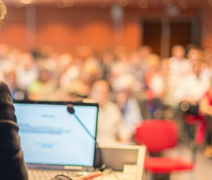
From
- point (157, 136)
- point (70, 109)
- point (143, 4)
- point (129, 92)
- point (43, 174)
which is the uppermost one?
point (143, 4)

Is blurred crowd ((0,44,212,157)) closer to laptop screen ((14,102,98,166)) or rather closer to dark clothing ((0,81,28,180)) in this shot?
laptop screen ((14,102,98,166))

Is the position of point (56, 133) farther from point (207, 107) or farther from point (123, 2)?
point (123, 2)

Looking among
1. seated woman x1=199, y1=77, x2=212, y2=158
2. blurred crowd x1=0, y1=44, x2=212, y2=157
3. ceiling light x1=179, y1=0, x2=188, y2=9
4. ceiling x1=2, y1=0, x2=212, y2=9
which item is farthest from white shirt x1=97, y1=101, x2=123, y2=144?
ceiling light x1=179, y1=0, x2=188, y2=9

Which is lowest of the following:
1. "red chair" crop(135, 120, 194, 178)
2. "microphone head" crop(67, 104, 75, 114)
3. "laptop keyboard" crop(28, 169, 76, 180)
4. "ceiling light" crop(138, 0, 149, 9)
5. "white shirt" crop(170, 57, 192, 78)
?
"red chair" crop(135, 120, 194, 178)

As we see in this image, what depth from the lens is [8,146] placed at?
1317 mm

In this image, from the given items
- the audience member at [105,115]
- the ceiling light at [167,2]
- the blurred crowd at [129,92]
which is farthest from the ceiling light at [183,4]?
the audience member at [105,115]

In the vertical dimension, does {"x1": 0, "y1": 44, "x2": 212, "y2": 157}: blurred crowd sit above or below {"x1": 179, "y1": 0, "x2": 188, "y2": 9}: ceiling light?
below

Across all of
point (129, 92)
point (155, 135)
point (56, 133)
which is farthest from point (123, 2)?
point (56, 133)

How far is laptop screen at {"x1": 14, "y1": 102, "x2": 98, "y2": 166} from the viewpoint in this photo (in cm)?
204

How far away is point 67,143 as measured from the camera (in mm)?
2074

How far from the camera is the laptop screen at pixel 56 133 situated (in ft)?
6.70

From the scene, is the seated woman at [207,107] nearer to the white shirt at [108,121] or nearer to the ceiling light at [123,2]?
the white shirt at [108,121]

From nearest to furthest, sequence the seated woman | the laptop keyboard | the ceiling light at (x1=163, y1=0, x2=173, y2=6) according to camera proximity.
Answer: the laptop keyboard < the seated woman < the ceiling light at (x1=163, y1=0, x2=173, y2=6)

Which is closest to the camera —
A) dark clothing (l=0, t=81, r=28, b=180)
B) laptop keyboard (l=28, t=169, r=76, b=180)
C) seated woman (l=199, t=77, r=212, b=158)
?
dark clothing (l=0, t=81, r=28, b=180)
